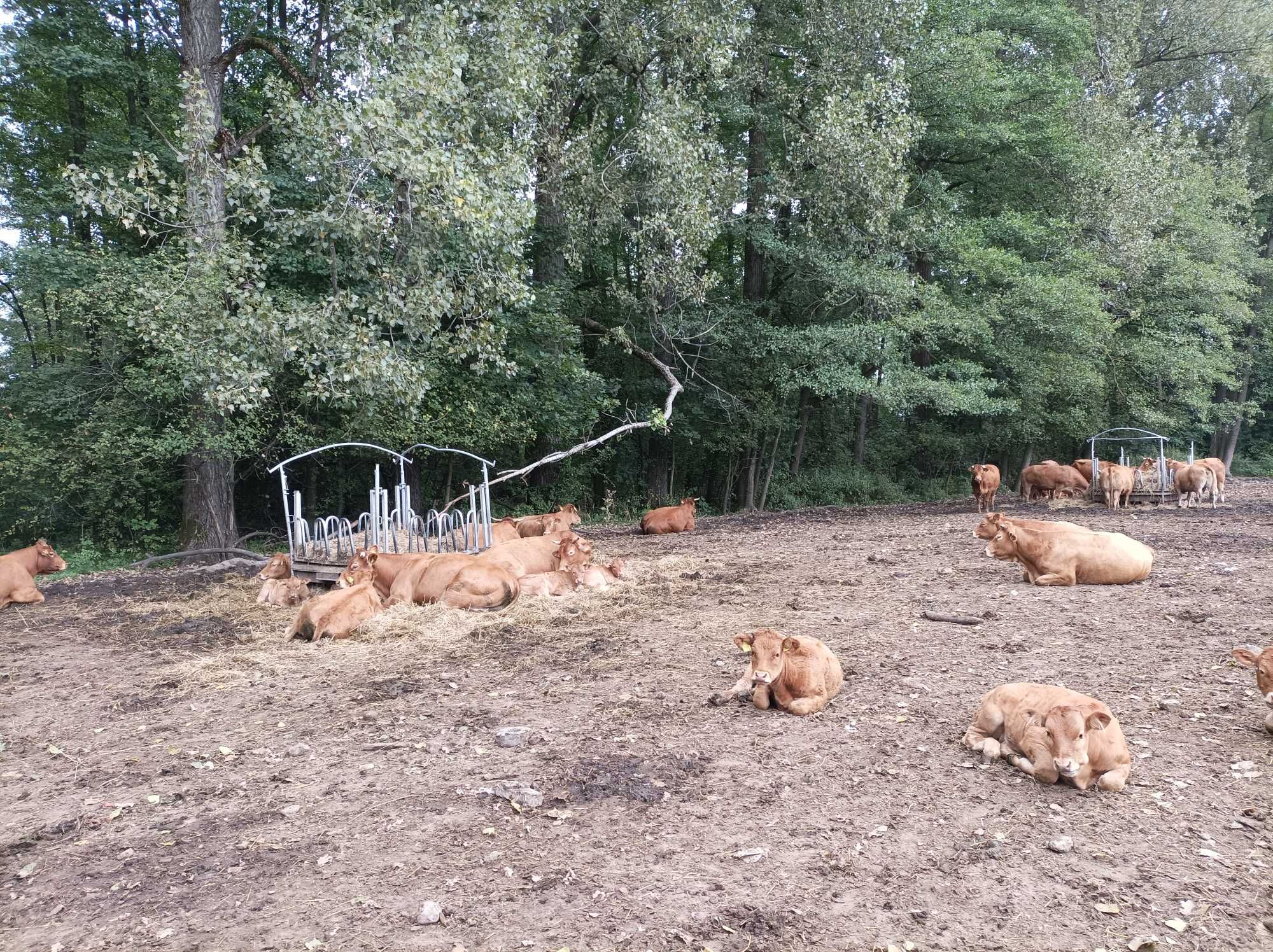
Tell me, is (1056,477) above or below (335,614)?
above

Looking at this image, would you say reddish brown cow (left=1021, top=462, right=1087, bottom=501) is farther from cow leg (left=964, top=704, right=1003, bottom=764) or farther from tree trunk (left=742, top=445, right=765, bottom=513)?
cow leg (left=964, top=704, right=1003, bottom=764)

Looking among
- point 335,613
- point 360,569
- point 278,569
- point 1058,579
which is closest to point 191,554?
point 278,569

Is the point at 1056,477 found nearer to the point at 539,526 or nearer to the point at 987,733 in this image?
the point at 539,526

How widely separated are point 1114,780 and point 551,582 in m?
6.35

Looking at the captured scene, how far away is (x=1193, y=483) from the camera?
55.4ft

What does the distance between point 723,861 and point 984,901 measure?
1.10 meters

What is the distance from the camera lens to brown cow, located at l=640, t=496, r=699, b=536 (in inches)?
602

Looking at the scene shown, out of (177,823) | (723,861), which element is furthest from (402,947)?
(177,823)

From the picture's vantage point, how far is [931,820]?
411 cm

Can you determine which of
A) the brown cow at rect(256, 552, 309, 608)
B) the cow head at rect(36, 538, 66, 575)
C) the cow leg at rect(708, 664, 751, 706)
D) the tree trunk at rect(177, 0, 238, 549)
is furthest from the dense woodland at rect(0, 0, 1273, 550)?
the cow leg at rect(708, 664, 751, 706)

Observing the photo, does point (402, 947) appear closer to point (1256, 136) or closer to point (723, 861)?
point (723, 861)

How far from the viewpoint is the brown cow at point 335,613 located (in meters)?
7.87

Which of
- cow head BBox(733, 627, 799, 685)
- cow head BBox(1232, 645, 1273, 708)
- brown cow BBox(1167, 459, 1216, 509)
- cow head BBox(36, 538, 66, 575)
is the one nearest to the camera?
cow head BBox(1232, 645, 1273, 708)

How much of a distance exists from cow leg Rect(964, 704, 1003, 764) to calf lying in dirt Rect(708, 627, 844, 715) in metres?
0.99
